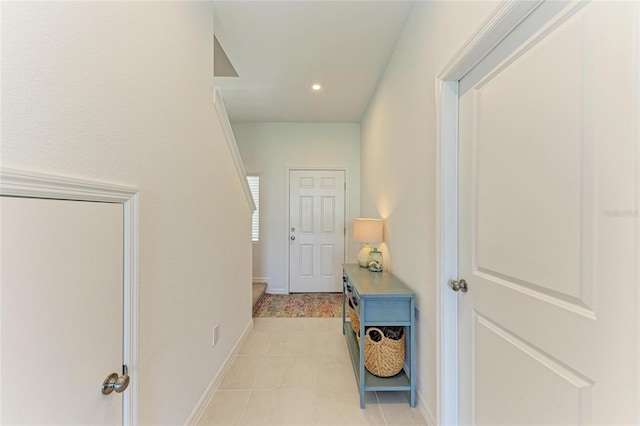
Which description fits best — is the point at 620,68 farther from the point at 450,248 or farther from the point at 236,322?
the point at 236,322

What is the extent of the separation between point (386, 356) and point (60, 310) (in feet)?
5.70

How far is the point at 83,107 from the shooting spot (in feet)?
2.80

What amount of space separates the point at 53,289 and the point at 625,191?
1472mm

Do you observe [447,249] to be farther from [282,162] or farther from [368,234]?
[282,162]

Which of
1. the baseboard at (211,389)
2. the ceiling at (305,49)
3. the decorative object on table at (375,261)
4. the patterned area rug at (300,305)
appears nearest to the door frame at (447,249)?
the ceiling at (305,49)

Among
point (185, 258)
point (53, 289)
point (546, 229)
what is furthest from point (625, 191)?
point (185, 258)

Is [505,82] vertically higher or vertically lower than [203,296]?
higher

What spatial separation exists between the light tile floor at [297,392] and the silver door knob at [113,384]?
976mm

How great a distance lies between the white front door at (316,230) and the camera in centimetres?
429

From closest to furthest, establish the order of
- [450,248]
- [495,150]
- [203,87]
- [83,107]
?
[83,107] → [495,150] → [450,248] → [203,87]

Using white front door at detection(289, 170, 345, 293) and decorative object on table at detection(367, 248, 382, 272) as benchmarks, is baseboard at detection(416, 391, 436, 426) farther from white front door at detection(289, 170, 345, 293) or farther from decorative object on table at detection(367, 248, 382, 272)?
white front door at detection(289, 170, 345, 293)

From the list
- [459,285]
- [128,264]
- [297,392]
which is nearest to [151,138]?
[128,264]

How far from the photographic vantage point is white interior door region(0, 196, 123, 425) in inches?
24.2

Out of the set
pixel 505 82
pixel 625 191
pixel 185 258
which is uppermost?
→ pixel 505 82
